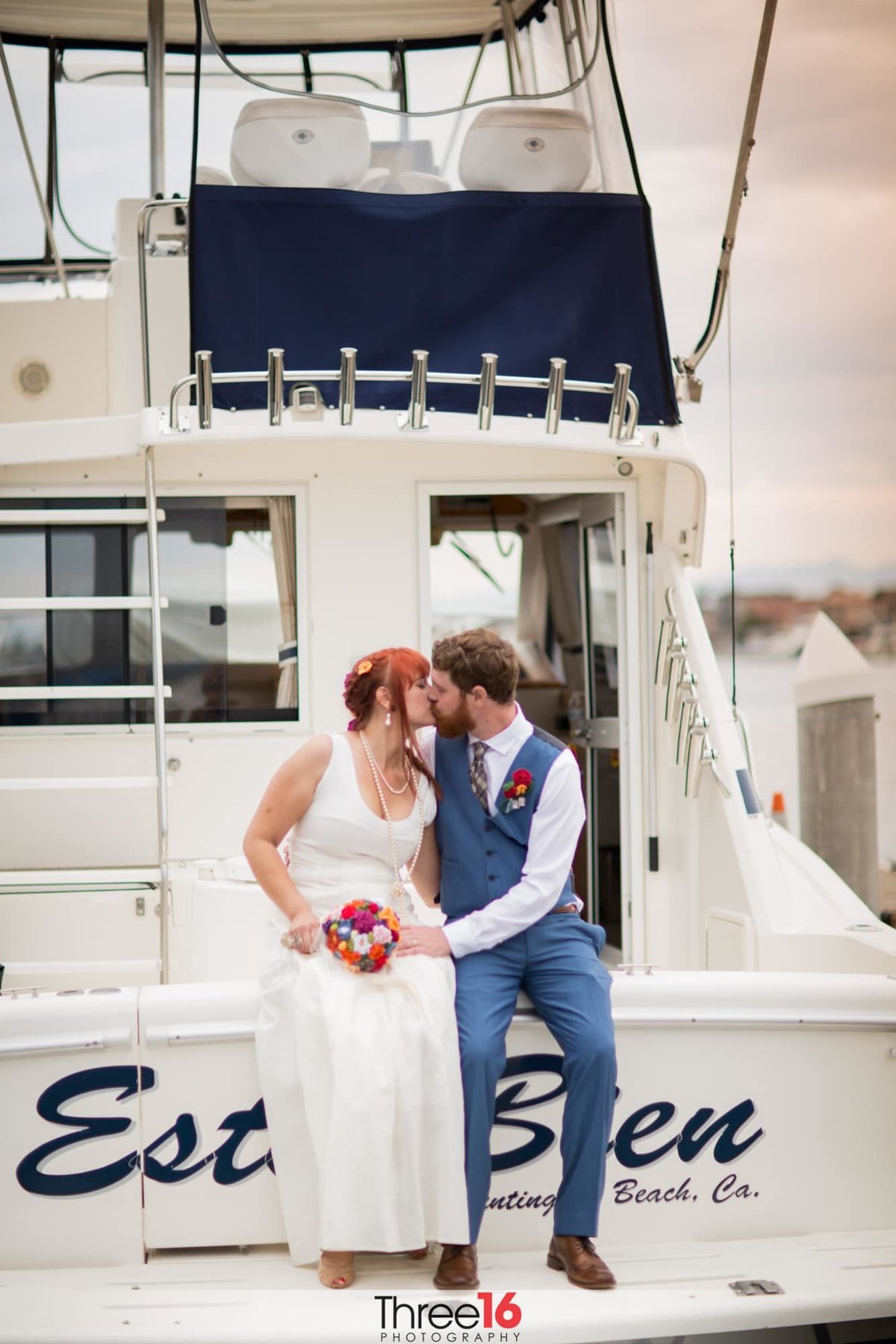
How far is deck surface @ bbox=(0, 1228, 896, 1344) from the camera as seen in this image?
282cm

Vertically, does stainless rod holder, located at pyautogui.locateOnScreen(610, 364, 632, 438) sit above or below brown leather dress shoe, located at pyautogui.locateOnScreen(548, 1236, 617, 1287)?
above

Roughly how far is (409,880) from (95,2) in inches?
201

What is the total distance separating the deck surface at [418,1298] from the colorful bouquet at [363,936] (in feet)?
2.35

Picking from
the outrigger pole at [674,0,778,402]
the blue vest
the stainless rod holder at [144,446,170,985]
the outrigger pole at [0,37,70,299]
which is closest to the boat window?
the stainless rod holder at [144,446,170,985]

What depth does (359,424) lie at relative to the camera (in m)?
4.36

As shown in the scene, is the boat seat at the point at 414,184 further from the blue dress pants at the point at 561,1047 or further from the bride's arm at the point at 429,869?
the blue dress pants at the point at 561,1047

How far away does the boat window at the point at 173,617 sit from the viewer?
200 inches

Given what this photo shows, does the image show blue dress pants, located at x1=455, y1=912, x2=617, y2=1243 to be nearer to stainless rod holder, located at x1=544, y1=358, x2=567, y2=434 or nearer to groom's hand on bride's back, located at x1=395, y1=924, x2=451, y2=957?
groom's hand on bride's back, located at x1=395, y1=924, x2=451, y2=957

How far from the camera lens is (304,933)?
3.10m

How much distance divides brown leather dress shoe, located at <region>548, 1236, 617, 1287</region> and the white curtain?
2.57m

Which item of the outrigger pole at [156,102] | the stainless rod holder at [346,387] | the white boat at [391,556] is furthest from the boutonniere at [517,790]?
the outrigger pole at [156,102]

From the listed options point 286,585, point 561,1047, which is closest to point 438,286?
point 286,585

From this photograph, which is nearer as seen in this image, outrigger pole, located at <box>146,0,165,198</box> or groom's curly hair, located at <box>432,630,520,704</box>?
groom's curly hair, located at <box>432,630,520,704</box>

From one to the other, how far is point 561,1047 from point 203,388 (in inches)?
88.2
